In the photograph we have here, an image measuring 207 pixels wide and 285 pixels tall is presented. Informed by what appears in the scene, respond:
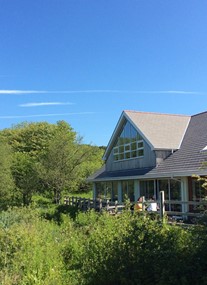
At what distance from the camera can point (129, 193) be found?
26.4 metres

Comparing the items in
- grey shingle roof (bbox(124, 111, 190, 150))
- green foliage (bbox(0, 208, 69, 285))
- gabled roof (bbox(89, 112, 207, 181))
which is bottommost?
green foliage (bbox(0, 208, 69, 285))

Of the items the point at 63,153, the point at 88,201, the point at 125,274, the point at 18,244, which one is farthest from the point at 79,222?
the point at 63,153

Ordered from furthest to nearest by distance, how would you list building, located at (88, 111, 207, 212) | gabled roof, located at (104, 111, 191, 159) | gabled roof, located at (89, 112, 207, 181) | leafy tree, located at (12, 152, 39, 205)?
leafy tree, located at (12, 152, 39, 205)
gabled roof, located at (104, 111, 191, 159)
building, located at (88, 111, 207, 212)
gabled roof, located at (89, 112, 207, 181)

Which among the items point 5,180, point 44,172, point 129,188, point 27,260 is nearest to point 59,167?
point 44,172

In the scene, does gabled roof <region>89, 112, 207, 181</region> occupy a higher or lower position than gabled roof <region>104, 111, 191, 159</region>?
lower

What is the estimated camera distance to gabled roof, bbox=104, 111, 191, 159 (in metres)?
23.6

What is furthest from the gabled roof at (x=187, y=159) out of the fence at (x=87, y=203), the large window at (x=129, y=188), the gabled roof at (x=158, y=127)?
the fence at (x=87, y=203)

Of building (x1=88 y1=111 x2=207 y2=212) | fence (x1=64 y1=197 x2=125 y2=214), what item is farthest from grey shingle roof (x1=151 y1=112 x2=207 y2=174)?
fence (x1=64 y1=197 x2=125 y2=214)

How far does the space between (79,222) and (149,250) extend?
11124mm

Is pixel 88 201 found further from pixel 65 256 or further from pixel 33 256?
pixel 33 256

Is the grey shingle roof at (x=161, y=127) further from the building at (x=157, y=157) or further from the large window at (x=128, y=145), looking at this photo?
the large window at (x=128, y=145)

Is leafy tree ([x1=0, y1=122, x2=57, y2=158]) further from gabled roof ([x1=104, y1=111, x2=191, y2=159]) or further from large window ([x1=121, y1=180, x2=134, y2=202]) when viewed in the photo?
large window ([x1=121, y1=180, x2=134, y2=202])

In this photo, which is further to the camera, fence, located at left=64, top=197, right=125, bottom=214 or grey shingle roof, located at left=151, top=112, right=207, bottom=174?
fence, located at left=64, top=197, right=125, bottom=214

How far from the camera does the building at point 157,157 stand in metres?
20.1
